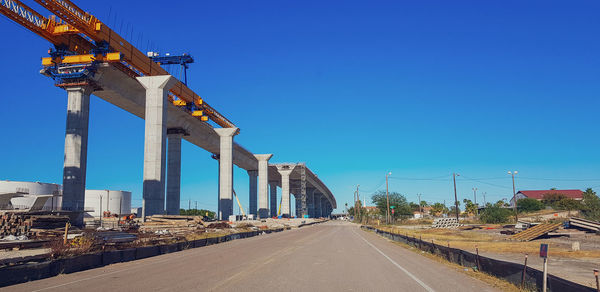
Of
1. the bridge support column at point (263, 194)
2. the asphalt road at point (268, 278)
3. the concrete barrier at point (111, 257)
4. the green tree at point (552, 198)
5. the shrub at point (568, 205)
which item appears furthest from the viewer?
the green tree at point (552, 198)

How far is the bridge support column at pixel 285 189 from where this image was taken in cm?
10320

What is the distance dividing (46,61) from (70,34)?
3.53 metres

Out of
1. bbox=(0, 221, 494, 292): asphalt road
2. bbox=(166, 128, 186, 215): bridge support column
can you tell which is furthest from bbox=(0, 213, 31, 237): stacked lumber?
bbox=(166, 128, 186, 215): bridge support column

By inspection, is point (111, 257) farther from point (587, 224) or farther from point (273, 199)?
point (273, 199)

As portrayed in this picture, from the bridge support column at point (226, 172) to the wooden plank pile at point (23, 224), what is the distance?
35788 mm

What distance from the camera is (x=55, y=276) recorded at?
522 inches

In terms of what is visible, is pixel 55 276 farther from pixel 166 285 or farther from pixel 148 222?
pixel 148 222

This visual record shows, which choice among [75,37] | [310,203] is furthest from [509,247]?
[310,203]

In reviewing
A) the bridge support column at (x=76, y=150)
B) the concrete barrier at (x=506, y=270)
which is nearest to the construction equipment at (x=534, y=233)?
the concrete barrier at (x=506, y=270)

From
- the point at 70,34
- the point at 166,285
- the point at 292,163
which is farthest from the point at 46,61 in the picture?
the point at 292,163

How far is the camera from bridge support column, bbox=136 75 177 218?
4175 cm

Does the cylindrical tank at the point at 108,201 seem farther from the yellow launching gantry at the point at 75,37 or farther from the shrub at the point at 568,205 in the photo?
the shrub at the point at 568,205

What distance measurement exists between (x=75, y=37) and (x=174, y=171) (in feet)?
74.3

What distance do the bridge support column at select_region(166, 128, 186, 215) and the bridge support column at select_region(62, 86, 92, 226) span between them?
18.2m
